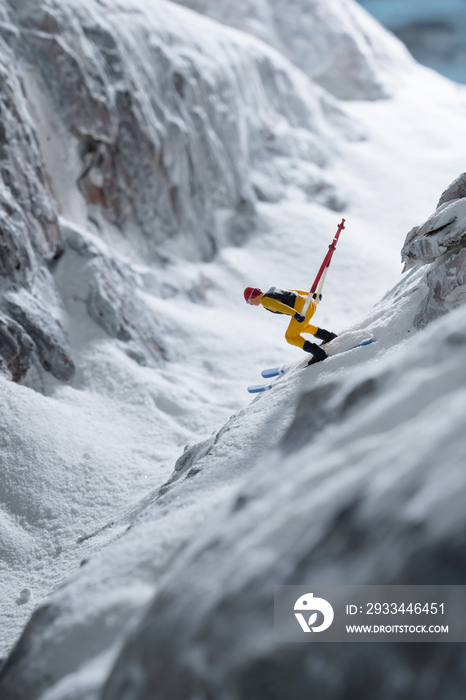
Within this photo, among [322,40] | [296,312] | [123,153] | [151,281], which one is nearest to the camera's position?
[296,312]

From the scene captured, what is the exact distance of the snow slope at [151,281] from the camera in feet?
10.5

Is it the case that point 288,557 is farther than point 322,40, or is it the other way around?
point 322,40

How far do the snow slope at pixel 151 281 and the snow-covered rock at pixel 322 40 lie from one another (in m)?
6.58

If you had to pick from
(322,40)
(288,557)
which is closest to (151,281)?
(288,557)

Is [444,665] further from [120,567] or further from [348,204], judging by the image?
[348,204]

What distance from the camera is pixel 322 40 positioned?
31953mm

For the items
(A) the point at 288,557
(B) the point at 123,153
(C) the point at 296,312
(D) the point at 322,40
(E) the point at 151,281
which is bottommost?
(A) the point at 288,557

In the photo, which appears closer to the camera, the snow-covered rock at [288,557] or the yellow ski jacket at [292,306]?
the snow-covered rock at [288,557]

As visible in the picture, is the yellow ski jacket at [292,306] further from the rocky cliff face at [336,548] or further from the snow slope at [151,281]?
the rocky cliff face at [336,548]

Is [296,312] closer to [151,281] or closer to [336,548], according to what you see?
[336,548]

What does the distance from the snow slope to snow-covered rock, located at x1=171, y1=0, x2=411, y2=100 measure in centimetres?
658

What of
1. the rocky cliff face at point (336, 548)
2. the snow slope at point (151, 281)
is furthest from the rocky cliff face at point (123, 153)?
the rocky cliff face at point (336, 548)

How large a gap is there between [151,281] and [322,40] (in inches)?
1004

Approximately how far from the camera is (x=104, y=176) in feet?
40.8
